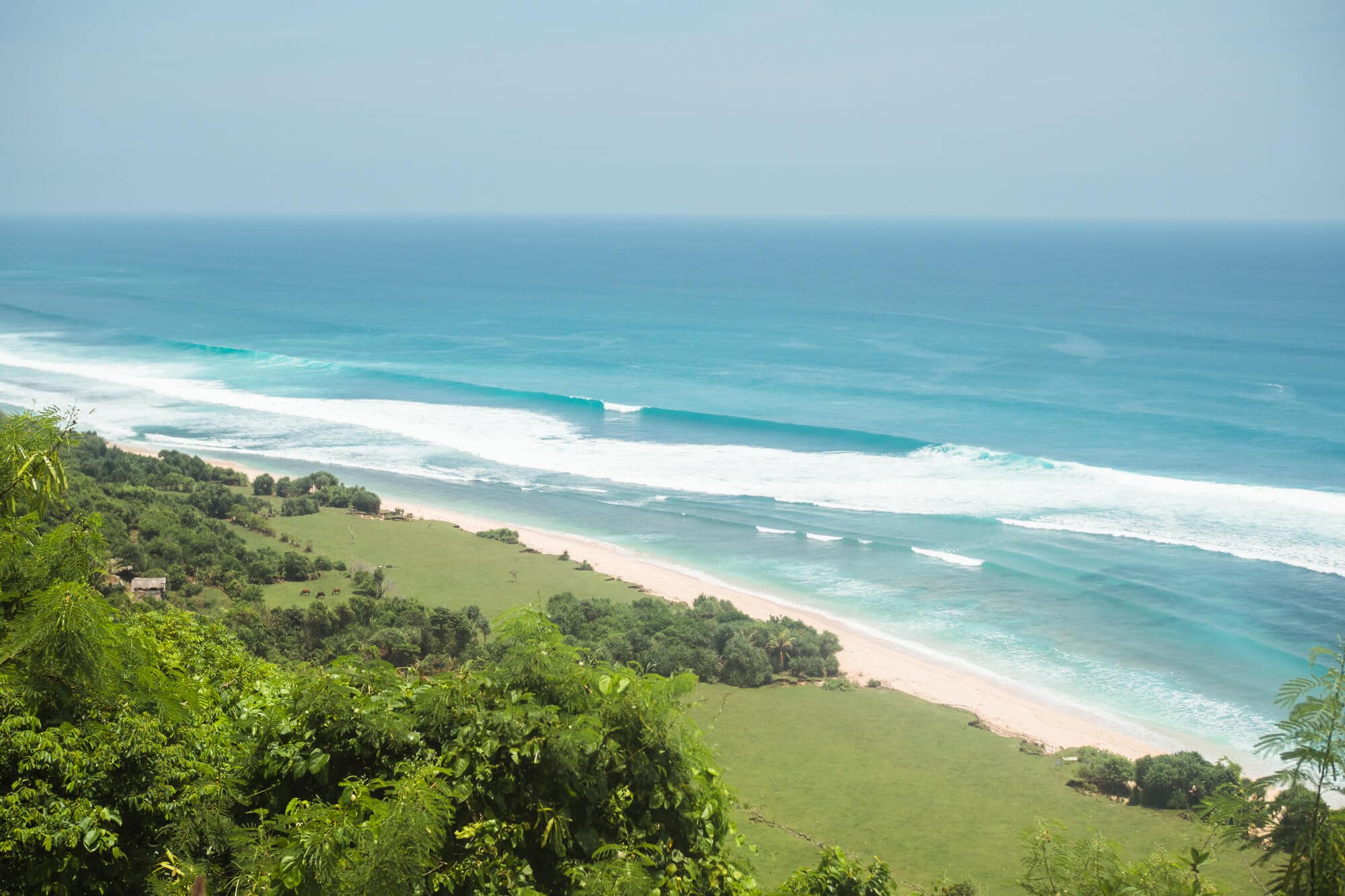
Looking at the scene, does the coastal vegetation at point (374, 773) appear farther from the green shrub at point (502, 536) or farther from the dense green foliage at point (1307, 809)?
the green shrub at point (502, 536)

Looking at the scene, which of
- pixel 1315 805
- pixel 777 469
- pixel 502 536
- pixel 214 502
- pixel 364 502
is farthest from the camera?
pixel 777 469

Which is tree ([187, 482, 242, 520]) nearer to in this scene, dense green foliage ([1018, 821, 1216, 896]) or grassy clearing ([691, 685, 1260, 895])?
grassy clearing ([691, 685, 1260, 895])

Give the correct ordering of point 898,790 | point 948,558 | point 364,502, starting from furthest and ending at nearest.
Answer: point 364,502 < point 948,558 < point 898,790

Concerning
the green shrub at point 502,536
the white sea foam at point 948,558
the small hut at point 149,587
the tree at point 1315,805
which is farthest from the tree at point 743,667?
the tree at point 1315,805

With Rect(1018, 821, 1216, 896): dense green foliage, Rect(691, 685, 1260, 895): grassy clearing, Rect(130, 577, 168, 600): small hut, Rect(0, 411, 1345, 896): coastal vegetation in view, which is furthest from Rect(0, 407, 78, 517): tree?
Rect(130, 577, 168, 600): small hut

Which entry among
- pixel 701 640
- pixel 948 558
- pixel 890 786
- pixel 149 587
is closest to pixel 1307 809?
pixel 890 786

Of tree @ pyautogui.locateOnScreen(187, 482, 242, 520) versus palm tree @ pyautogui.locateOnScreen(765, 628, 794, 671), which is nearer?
palm tree @ pyautogui.locateOnScreen(765, 628, 794, 671)

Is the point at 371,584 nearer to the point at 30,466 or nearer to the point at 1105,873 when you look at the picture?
the point at 30,466
